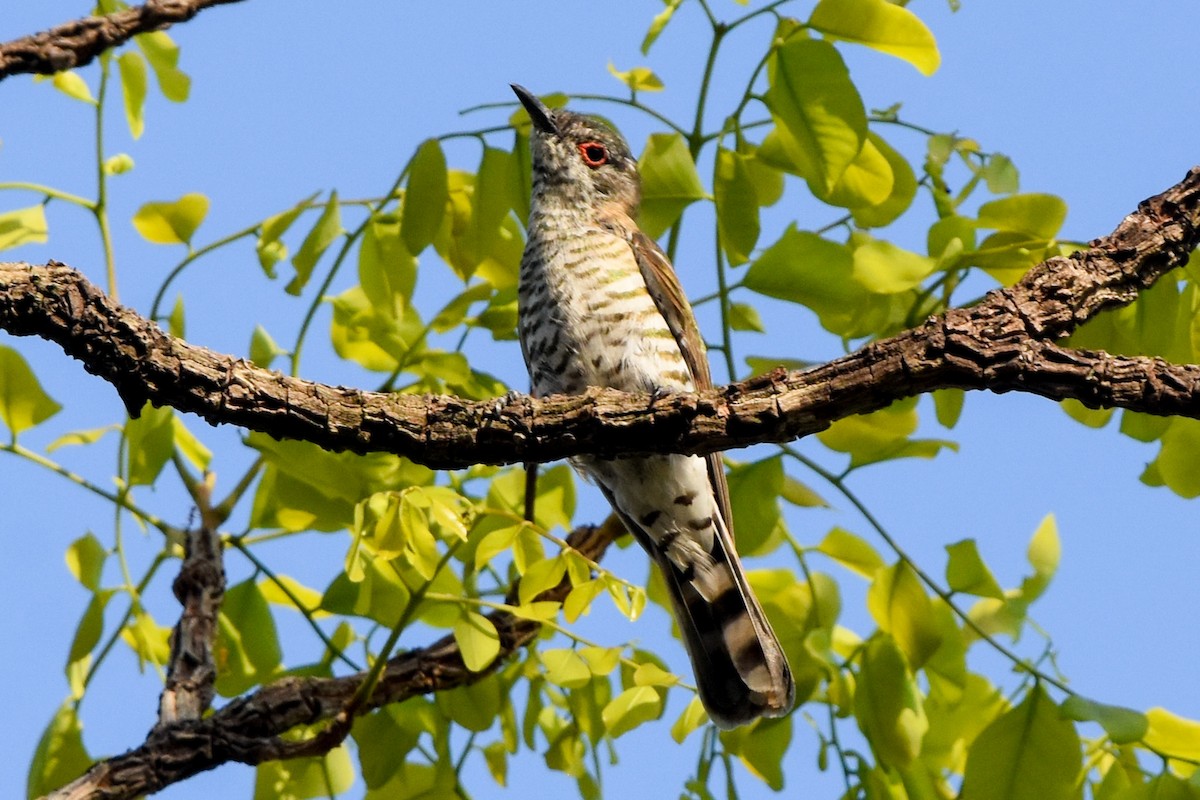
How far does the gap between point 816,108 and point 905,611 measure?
1236mm

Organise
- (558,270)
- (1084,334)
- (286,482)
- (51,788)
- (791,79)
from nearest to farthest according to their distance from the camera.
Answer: (791,79) < (1084,334) < (286,482) < (51,788) < (558,270)

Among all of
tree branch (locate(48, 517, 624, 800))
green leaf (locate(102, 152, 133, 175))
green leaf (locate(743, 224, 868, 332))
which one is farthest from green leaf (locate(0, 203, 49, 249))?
green leaf (locate(743, 224, 868, 332))

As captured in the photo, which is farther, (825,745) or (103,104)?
(103,104)

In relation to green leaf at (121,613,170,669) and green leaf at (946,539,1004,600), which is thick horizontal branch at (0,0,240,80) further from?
green leaf at (946,539,1004,600)

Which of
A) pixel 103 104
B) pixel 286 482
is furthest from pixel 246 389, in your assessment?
pixel 103 104

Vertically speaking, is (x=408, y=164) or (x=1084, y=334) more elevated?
(x=408, y=164)

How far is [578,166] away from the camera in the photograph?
4914mm

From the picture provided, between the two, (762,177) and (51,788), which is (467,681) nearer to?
(51,788)

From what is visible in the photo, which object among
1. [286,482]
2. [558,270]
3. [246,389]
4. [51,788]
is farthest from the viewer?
[558,270]

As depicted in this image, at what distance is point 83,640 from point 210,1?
68.3 inches

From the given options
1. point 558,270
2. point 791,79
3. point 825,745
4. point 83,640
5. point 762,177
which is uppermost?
point 558,270

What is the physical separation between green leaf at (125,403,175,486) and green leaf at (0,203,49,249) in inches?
28.1

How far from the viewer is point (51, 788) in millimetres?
3514

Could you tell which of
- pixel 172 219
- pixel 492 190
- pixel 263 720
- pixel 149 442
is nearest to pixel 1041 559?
pixel 492 190
